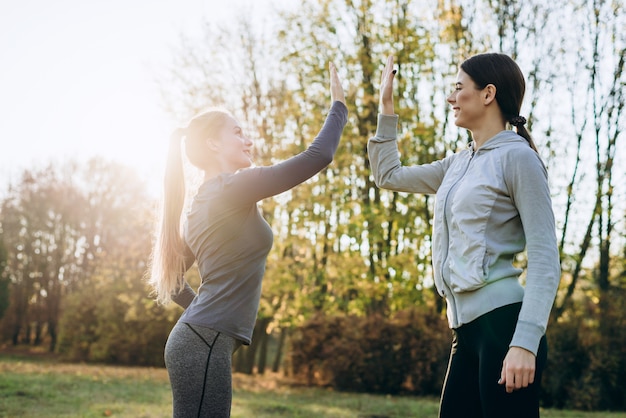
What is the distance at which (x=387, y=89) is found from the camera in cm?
286

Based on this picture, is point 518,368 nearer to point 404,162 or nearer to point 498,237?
point 498,237

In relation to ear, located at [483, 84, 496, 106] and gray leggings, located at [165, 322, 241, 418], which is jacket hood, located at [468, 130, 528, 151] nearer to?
ear, located at [483, 84, 496, 106]

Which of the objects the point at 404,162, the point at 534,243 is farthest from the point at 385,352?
the point at 534,243

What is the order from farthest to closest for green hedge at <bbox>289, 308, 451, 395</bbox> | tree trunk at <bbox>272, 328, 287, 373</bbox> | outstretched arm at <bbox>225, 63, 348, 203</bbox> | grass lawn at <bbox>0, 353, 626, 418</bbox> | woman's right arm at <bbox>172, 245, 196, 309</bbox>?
1. tree trunk at <bbox>272, 328, 287, 373</bbox>
2. green hedge at <bbox>289, 308, 451, 395</bbox>
3. grass lawn at <bbox>0, 353, 626, 418</bbox>
4. woman's right arm at <bbox>172, 245, 196, 309</bbox>
5. outstretched arm at <bbox>225, 63, 348, 203</bbox>

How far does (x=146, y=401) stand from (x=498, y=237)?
321 inches

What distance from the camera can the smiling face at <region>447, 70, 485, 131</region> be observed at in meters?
2.47

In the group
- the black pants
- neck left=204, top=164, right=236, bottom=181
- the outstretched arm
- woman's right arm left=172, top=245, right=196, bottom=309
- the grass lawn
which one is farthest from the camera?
the grass lawn

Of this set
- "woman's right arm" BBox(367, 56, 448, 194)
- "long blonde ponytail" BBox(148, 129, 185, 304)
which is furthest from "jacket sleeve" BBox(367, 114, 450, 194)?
"long blonde ponytail" BBox(148, 129, 185, 304)

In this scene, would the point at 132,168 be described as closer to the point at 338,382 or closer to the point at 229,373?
the point at 338,382

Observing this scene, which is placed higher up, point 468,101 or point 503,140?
point 468,101

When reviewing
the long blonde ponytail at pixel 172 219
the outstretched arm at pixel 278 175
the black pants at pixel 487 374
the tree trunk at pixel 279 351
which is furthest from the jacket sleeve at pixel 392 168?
the tree trunk at pixel 279 351

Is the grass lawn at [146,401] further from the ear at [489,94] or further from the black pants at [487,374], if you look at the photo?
the ear at [489,94]

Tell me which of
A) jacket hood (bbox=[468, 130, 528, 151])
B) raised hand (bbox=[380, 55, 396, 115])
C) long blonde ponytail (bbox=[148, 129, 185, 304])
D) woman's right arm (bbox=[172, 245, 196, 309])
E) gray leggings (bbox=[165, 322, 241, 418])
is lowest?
gray leggings (bbox=[165, 322, 241, 418])

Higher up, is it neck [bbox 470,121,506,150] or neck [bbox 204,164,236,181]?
neck [bbox 470,121,506,150]
